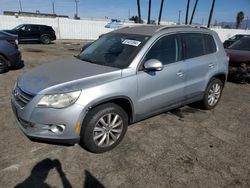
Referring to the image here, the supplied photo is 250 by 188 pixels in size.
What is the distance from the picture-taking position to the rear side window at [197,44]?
14.5 feet

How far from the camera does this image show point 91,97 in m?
3.08

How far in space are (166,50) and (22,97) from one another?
7.75 feet

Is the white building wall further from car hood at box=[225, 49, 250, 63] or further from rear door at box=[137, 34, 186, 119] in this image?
rear door at box=[137, 34, 186, 119]

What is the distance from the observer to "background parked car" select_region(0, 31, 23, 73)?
775cm

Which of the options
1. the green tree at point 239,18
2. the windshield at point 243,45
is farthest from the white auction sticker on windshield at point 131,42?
the green tree at point 239,18

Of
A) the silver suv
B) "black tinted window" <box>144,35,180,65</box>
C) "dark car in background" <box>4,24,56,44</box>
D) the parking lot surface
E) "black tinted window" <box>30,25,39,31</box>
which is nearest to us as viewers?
the parking lot surface

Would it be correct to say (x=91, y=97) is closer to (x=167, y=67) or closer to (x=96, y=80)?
(x=96, y=80)

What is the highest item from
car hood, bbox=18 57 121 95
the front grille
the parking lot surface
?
car hood, bbox=18 57 121 95

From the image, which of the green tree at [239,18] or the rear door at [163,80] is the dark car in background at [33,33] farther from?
the green tree at [239,18]

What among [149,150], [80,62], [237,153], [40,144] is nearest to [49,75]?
[80,62]

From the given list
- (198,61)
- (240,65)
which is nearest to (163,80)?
(198,61)

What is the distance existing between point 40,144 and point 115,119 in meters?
1.20

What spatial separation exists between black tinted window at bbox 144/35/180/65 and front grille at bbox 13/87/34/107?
1793mm

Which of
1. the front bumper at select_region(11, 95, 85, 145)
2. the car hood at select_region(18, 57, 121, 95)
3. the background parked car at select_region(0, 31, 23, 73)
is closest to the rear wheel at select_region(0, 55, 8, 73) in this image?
the background parked car at select_region(0, 31, 23, 73)
